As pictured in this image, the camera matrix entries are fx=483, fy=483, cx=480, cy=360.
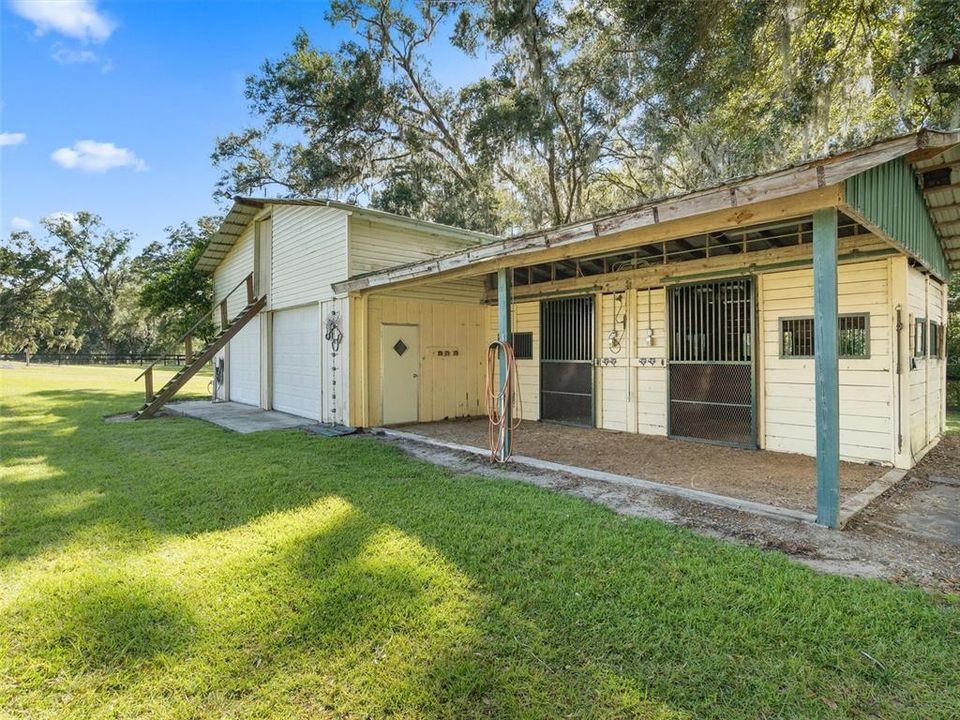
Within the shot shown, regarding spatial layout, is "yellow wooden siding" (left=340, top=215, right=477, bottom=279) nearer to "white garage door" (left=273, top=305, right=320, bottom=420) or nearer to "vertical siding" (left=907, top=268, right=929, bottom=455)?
"white garage door" (left=273, top=305, right=320, bottom=420)

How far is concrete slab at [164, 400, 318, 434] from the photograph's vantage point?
8219 mm

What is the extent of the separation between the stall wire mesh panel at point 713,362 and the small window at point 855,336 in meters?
0.96

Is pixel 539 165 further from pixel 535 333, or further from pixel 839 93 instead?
pixel 535 333

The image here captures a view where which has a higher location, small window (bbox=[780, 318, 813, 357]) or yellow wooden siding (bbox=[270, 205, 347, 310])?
yellow wooden siding (bbox=[270, 205, 347, 310])

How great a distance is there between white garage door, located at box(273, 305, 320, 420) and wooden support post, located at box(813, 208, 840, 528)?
24.8 feet

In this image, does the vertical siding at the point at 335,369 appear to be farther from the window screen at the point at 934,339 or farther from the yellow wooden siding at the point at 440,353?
the window screen at the point at 934,339

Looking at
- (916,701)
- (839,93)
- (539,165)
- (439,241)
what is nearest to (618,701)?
(916,701)

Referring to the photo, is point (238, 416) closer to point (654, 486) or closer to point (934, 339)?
point (654, 486)

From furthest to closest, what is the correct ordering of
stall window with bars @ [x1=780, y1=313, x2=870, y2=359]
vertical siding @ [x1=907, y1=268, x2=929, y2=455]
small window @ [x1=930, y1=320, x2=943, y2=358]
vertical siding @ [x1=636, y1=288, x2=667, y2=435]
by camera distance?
vertical siding @ [x1=636, y1=288, x2=667, y2=435] → small window @ [x1=930, y1=320, x2=943, y2=358] → vertical siding @ [x1=907, y1=268, x2=929, y2=455] → stall window with bars @ [x1=780, y1=313, x2=870, y2=359]

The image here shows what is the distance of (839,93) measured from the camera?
9789mm

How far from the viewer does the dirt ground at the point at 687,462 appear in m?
4.49

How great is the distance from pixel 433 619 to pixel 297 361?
8.13 m

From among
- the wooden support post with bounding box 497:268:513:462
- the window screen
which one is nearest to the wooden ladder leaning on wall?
the wooden support post with bounding box 497:268:513:462

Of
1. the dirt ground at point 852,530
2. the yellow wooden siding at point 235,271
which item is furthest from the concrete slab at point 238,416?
the dirt ground at point 852,530
